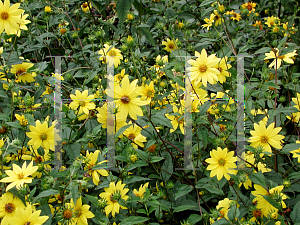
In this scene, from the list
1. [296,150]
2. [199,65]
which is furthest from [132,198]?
[296,150]

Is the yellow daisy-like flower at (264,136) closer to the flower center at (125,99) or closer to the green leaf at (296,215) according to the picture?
the green leaf at (296,215)

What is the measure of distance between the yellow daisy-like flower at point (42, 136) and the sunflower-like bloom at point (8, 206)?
0.59 feet

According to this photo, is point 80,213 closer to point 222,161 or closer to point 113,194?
point 113,194

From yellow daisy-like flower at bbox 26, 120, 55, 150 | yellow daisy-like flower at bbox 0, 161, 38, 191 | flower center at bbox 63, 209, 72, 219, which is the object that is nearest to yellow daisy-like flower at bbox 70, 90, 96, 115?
yellow daisy-like flower at bbox 26, 120, 55, 150

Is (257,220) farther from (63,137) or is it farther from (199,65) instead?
(63,137)

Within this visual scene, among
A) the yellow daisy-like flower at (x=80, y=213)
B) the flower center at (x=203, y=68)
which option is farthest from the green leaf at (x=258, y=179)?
the yellow daisy-like flower at (x=80, y=213)

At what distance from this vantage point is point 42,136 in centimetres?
106

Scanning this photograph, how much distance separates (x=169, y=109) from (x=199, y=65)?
0.89 feet

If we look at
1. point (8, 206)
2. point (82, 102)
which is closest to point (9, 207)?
point (8, 206)

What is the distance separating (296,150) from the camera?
113cm

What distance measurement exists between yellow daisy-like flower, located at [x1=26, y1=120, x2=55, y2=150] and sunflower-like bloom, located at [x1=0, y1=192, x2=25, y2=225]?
0.18 meters

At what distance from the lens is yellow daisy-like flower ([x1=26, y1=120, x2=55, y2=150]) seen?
1.04m

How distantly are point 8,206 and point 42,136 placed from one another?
25cm

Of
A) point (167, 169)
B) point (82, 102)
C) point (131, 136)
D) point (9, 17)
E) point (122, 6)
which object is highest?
point (9, 17)
